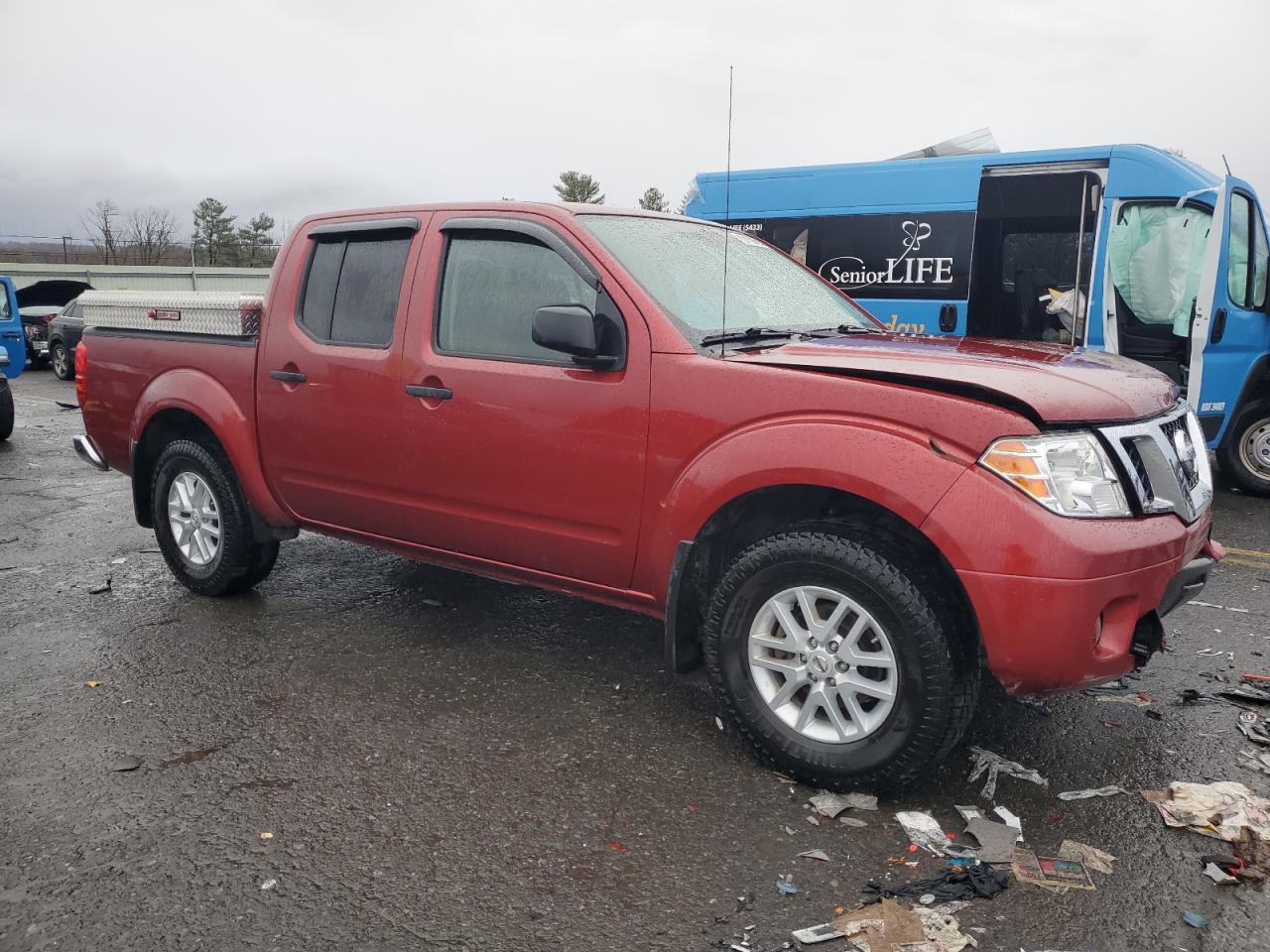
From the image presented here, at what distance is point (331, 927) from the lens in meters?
2.45

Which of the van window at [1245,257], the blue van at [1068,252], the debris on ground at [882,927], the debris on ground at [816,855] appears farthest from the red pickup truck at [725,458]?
the van window at [1245,257]

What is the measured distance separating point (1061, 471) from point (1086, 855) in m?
1.07

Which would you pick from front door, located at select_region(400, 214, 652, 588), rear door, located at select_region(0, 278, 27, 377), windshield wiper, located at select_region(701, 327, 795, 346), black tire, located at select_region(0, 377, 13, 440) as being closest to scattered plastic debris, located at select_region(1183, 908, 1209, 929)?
front door, located at select_region(400, 214, 652, 588)

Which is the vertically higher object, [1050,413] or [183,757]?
[1050,413]

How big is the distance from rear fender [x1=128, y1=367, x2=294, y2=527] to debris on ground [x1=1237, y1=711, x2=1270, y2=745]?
4.05 metres

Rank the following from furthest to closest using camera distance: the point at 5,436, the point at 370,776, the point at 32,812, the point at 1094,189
→ 1. the point at 5,436
2. the point at 1094,189
3. the point at 370,776
4. the point at 32,812

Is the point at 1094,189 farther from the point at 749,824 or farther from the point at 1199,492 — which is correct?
the point at 749,824

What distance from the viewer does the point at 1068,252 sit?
29.1ft

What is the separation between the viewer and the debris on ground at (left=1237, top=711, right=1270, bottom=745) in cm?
344

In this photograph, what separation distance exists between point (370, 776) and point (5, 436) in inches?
388

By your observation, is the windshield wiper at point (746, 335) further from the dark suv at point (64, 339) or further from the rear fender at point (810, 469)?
the dark suv at point (64, 339)

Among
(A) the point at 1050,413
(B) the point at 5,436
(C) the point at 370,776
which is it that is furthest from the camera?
(B) the point at 5,436

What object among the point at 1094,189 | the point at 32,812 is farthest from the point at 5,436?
the point at 1094,189

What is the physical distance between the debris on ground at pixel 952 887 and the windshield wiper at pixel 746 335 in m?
1.79
